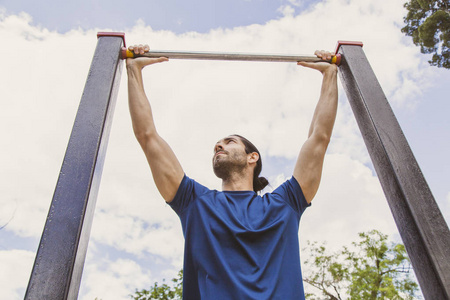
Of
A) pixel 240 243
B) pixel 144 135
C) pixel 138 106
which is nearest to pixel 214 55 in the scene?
pixel 138 106

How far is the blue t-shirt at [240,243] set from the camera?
1.55 metres

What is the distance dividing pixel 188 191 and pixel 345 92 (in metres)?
1.21

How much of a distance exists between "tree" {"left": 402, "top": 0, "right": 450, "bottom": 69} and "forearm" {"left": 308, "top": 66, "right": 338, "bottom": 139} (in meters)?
9.78

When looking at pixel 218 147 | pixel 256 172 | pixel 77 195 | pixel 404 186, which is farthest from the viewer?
pixel 256 172

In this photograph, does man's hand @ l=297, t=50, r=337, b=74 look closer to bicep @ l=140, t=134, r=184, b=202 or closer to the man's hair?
the man's hair

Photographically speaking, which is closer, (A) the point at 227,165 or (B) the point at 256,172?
(A) the point at 227,165

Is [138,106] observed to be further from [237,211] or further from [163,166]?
[237,211]

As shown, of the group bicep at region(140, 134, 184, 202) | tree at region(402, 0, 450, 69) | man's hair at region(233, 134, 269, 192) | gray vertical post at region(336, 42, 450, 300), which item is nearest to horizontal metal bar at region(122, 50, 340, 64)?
gray vertical post at region(336, 42, 450, 300)

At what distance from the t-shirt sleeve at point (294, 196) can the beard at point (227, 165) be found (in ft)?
1.43

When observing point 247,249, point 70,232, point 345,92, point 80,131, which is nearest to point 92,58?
point 80,131

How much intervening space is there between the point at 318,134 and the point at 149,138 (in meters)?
1.05

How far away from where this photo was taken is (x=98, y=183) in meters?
1.70

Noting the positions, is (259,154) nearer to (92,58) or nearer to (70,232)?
(92,58)

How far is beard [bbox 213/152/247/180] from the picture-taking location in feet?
7.98
